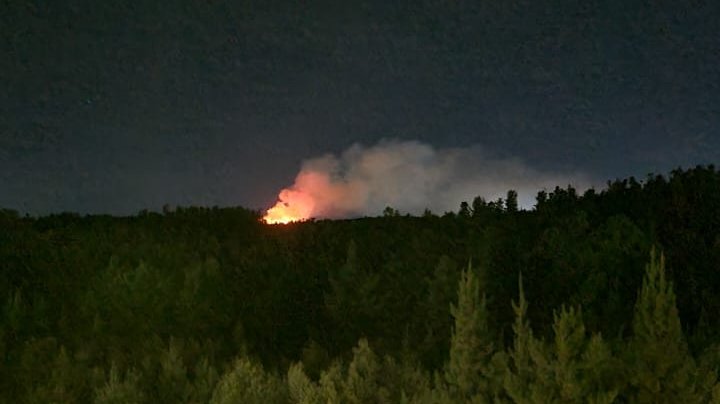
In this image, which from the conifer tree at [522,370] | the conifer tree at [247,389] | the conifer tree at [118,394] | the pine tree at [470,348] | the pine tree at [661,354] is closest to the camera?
the pine tree at [661,354]

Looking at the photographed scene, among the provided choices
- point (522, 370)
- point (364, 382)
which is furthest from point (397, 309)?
point (522, 370)

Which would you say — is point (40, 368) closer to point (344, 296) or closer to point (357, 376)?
point (344, 296)

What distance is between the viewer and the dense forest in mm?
→ 9211

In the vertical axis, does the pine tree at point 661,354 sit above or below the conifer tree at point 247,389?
above

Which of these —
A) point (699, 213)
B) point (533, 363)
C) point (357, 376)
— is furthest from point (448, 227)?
point (533, 363)

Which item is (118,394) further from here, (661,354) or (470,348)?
(661,354)

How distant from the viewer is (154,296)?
1755cm

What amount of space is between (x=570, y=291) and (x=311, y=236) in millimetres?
9083

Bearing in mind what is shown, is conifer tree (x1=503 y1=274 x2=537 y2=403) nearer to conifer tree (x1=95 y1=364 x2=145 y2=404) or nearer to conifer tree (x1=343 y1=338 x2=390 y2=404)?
conifer tree (x1=343 y1=338 x2=390 y2=404)

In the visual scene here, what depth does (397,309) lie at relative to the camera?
16.6 m

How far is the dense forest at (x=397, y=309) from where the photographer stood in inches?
363

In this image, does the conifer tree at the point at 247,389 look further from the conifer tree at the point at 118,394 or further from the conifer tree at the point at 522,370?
the conifer tree at the point at 522,370

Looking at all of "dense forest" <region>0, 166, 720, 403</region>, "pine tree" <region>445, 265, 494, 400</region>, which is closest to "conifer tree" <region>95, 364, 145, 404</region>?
"dense forest" <region>0, 166, 720, 403</region>

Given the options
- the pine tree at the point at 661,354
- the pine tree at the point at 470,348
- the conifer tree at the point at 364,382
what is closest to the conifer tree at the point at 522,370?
the pine tree at the point at 470,348
